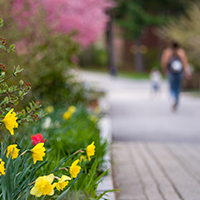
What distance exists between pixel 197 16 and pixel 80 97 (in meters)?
14.2

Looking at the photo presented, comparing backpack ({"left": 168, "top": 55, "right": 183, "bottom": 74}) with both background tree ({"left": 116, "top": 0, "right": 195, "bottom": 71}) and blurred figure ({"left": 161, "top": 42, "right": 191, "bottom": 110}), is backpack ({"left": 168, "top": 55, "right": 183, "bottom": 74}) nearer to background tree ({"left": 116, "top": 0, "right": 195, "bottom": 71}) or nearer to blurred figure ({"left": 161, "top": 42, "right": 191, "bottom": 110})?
blurred figure ({"left": 161, "top": 42, "right": 191, "bottom": 110})

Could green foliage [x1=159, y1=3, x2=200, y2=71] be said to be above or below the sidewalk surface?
above

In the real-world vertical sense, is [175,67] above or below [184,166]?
above

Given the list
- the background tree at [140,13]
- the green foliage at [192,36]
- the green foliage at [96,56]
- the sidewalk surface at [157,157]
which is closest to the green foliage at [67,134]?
the sidewalk surface at [157,157]

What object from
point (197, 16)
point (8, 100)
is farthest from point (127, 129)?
point (197, 16)

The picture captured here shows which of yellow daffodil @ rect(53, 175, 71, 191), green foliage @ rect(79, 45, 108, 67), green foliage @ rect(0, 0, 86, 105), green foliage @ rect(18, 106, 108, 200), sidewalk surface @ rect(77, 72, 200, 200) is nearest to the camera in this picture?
yellow daffodil @ rect(53, 175, 71, 191)

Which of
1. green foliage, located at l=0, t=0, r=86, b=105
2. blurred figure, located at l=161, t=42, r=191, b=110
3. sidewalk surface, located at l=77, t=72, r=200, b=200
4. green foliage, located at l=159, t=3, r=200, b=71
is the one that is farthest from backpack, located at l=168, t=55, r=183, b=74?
green foliage, located at l=159, t=3, r=200, b=71

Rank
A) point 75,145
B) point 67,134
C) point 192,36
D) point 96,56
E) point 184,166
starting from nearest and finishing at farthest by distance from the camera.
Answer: point 75,145
point 67,134
point 184,166
point 192,36
point 96,56

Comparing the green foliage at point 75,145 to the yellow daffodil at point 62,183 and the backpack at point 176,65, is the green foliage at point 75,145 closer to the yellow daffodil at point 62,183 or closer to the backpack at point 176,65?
the yellow daffodil at point 62,183

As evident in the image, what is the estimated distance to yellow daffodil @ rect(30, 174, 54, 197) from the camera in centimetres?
163

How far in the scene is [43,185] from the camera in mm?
1625

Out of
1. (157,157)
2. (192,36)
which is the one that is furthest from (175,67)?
(192,36)

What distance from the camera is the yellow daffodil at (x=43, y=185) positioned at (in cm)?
163

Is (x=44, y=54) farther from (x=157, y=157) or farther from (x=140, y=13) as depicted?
(x=140, y=13)
